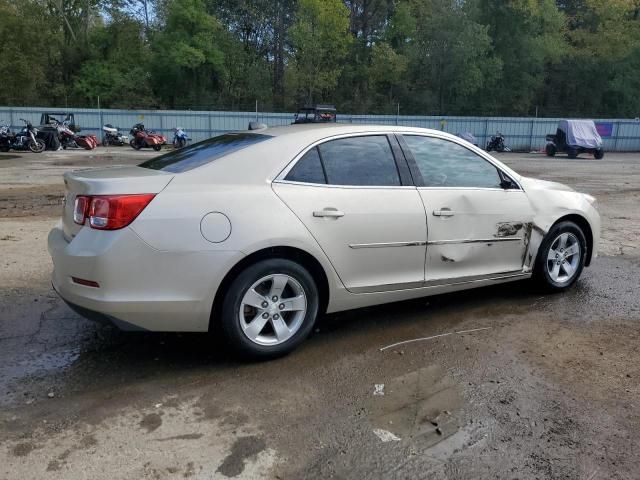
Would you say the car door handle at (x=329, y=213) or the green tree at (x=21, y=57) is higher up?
the green tree at (x=21, y=57)

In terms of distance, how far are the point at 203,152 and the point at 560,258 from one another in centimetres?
337

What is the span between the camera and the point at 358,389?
3.51m

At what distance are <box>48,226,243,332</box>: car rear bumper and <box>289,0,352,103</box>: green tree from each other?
4613 cm

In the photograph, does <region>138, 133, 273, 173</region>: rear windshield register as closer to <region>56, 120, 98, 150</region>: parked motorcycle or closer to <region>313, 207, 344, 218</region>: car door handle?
<region>313, 207, 344, 218</region>: car door handle

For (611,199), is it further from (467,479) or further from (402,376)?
(467,479)

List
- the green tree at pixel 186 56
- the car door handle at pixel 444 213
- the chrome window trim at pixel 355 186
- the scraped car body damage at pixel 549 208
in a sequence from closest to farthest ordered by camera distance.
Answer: the chrome window trim at pixel 355 186
the car door handle at pixel 444 213
the scraped car body damage at pixel 549 208
the green tree at pixel 186 56

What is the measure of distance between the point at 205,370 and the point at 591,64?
174ft

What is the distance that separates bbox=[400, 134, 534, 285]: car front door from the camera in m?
4.41

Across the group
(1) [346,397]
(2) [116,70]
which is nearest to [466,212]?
(1) [346,397]

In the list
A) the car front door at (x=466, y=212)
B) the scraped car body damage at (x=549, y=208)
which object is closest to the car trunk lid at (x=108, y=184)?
the car front door at (x=466, y=212)

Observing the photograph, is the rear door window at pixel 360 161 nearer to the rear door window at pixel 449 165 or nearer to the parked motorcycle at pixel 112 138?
→ the rear door window at pixel 449 165

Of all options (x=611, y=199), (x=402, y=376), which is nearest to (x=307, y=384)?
(x=402, y=376)

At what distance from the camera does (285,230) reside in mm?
3674

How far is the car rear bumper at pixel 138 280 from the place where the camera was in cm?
335
